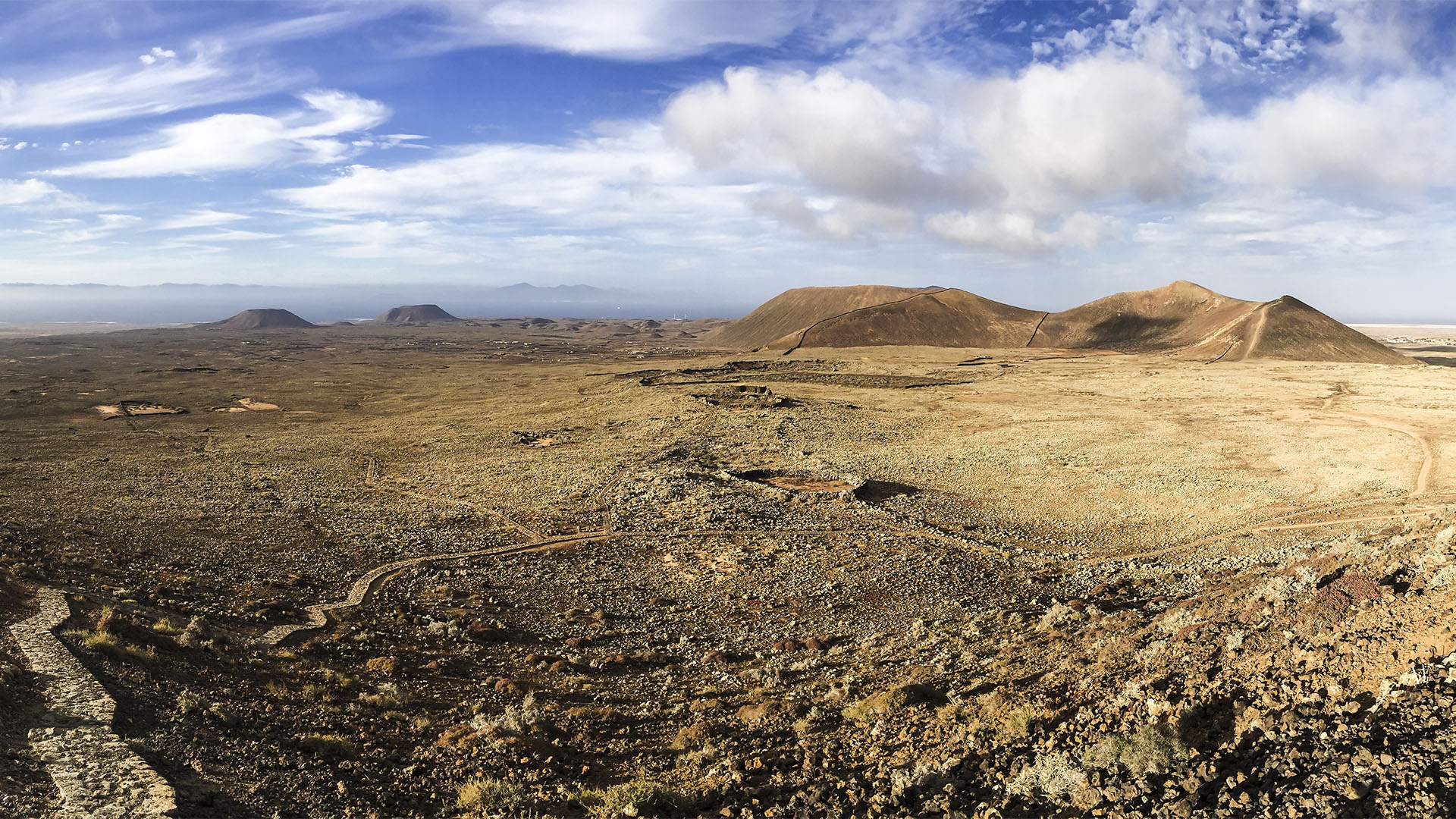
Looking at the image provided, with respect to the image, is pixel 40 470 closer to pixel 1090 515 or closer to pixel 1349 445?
pixel 1090 515

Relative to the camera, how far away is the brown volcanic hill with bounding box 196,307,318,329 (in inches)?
6284

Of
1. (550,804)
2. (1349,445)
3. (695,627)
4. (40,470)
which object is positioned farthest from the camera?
(1349,445)

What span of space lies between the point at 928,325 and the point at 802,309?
871 inches

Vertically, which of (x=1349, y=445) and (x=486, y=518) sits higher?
(x=1349, y=445)

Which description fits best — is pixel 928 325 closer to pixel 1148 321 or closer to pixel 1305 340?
pixel 1148 321

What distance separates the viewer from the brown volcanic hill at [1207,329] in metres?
67.3

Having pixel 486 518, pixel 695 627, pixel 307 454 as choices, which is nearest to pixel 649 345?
pixel 307 454

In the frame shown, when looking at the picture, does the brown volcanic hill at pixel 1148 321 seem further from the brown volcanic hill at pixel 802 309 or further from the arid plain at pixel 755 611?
the arid plain at pixel 755 611

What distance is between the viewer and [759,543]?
18.8 m

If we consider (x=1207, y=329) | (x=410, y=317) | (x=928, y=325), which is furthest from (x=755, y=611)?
(x=410, y=317)

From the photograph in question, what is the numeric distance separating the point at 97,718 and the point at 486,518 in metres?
12.5

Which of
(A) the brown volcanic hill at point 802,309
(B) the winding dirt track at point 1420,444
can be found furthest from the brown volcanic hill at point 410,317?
(B) the winding dirt track at point 1420,444

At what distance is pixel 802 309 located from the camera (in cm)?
10344

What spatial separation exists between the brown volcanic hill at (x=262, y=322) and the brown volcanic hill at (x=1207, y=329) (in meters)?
164
